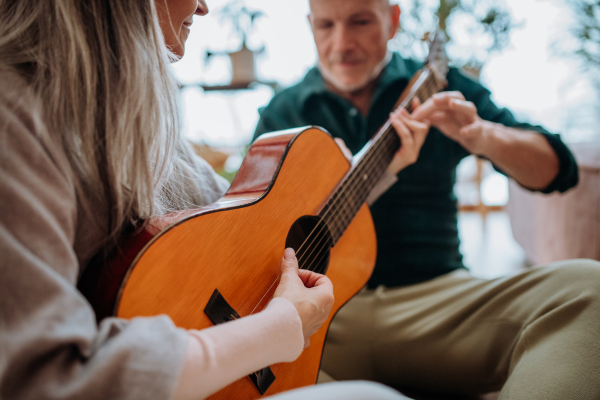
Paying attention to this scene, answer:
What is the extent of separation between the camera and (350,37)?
1.23m

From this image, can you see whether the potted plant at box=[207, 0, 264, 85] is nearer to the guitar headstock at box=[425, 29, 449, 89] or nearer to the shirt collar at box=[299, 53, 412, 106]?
the shirt collar at box=[299, 53, 412, 106]

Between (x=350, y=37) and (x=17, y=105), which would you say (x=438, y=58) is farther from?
(x=17, y=105)

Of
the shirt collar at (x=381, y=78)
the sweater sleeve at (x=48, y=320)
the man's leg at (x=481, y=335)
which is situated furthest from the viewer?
the shirt collar at (x=381, y=78)

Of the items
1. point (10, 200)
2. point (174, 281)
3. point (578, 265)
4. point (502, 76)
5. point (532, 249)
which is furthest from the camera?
point (502, 76)

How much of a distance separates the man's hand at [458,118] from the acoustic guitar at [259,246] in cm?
13

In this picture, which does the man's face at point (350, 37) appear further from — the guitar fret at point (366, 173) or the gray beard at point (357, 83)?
the guitar fret at point (366, 173)

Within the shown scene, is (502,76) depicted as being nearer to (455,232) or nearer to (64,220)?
(455,232)

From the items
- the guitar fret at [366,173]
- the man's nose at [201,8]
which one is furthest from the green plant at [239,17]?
the man's nose at [201,8]

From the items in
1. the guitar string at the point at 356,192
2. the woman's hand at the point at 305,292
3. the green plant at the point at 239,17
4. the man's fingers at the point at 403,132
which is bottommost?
the woman's hand at the point at 305,292

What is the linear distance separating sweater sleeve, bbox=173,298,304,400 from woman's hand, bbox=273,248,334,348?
36mm

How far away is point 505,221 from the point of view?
3.92 metres

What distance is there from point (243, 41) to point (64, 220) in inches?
94.9

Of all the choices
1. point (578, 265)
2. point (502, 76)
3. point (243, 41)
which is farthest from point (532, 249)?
point (243, 41)

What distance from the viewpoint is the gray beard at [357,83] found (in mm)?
1291
